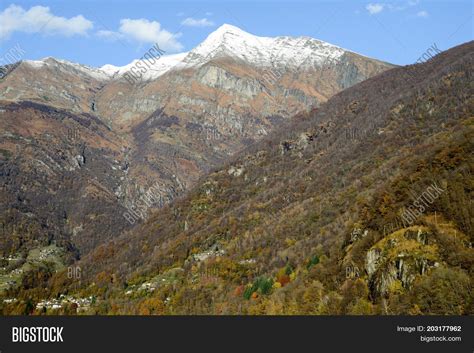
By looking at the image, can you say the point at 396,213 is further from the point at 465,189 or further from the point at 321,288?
the point at 321,288

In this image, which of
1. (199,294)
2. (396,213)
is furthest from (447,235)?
(199,294)

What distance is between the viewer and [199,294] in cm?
19800

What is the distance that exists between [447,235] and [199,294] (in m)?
115

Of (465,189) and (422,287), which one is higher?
(465,189)

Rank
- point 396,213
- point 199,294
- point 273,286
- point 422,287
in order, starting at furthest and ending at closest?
point 199,294 → point 273,286 → point 396,213 → point 422,287

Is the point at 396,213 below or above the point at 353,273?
above
